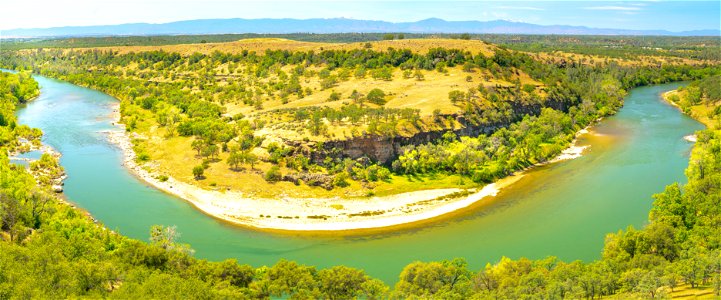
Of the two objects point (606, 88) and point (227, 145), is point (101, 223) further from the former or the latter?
point (606, 88)

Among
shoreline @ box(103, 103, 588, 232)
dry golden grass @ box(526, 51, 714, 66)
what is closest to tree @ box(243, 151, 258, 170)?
shoreline @ box(103, 103, 588, 232)

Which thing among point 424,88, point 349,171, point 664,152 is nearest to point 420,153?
point 349,171

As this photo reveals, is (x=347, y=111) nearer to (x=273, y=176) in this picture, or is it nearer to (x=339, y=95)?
(x=273, y=176)

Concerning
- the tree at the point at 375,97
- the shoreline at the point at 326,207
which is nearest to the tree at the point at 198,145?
the shoreline at the point at 326,207

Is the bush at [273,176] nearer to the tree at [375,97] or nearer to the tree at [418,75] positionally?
the tree at [375,97]

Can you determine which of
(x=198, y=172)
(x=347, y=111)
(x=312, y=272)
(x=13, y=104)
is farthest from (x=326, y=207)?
(x=13, y=104)

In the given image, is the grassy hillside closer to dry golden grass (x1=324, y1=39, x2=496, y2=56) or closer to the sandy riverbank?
dry golden grass (x1=324, y1=39, x2=496, y2=56)
